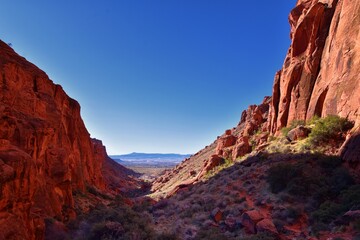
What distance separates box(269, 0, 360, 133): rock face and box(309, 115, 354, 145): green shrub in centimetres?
65

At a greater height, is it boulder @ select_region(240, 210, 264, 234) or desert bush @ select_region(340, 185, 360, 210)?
Answer: desert bush @ select_region(340, 185, 360, 210)

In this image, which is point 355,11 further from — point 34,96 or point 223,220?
point 34,96

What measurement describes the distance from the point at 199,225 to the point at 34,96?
1419 cm

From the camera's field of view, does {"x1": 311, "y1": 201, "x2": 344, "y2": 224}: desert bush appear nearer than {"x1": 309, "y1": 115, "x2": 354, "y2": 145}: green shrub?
A: Yes

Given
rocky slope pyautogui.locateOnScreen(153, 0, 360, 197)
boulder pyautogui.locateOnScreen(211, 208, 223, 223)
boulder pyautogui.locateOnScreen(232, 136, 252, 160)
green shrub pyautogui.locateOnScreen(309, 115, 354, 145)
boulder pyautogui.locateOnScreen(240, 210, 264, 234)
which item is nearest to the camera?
boulder pyautogui.locateOnScreen(240, 210, 264, 234)

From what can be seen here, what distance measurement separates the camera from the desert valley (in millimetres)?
11223

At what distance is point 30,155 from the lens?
42.6ft

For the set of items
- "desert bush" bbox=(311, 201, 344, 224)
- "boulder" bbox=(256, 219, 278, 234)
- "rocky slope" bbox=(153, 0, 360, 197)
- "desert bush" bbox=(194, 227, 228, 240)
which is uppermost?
"rocky slope" bbox=(153, 0, 360, 197)

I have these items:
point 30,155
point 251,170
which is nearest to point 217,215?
point 251,170

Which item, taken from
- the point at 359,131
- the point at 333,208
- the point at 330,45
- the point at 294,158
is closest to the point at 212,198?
the point at 294,158

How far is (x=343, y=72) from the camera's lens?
21.7 metres

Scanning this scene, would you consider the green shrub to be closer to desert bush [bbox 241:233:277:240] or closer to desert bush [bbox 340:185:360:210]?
desert bush [bbox 340:185:360:210]

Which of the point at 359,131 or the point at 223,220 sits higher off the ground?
the point at 359,131

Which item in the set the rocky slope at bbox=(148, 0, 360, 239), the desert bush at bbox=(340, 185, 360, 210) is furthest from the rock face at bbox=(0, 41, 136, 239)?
the desert bush at bbox=(340, 185, 360, 210)
